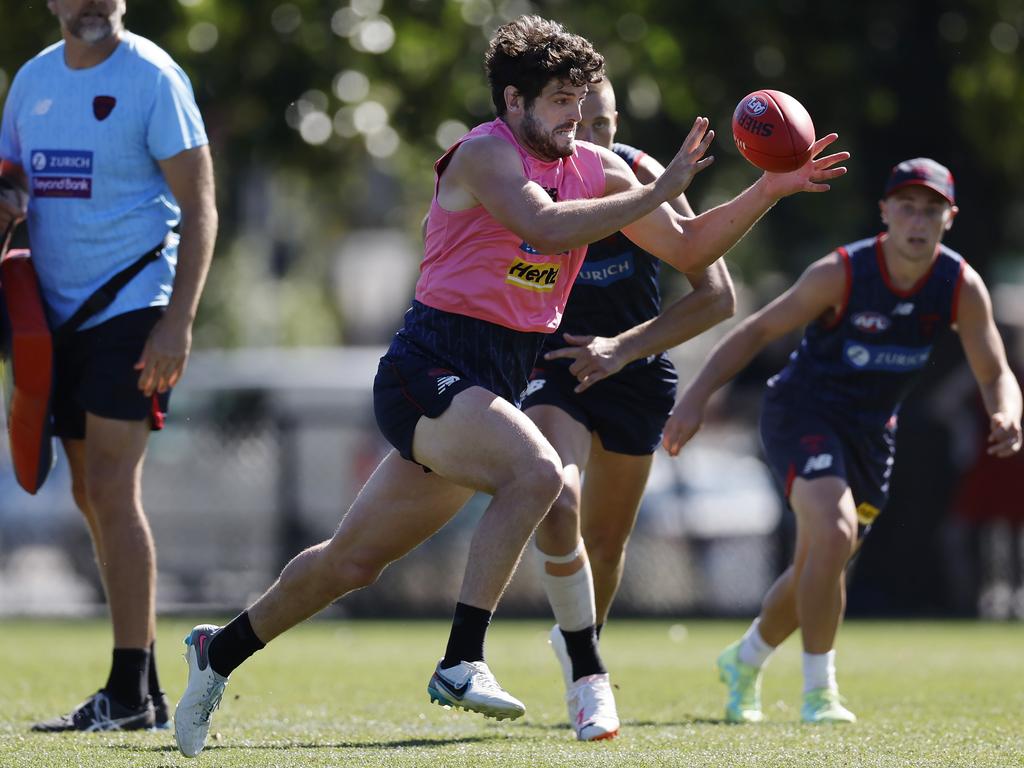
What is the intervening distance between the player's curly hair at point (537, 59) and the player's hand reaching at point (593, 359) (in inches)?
36.2

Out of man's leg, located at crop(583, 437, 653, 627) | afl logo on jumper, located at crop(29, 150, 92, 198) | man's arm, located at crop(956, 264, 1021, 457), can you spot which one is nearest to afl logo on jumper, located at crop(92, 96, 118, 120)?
afl logo on jumper, located at crop(29, 150, 92, 198)

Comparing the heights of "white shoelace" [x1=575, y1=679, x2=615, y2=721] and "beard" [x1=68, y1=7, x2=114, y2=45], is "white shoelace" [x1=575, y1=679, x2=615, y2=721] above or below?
below

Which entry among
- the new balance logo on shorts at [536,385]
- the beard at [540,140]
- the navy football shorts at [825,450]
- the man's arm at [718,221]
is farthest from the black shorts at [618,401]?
the beard at [540,140]

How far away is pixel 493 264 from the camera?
5.18 meters

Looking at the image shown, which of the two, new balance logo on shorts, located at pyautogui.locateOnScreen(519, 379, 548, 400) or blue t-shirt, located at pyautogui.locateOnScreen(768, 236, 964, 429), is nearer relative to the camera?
new balance logo on shorts, located at pyautogui.locateOnScreen(519, 379, 548, 400)

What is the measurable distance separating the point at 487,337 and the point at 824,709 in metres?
2.32

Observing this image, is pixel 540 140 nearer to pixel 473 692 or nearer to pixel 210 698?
pixel 473 692

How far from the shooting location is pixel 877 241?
24.1 feet

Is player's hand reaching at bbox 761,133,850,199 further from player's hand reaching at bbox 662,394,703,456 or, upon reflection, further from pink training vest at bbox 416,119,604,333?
player's hand reaching at bbox 662,394,703,456

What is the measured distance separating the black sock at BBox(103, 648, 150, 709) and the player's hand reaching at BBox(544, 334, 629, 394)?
5.73 feet

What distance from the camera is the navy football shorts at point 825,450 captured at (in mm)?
6980

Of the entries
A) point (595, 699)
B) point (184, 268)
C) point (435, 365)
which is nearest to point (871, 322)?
point (595, 699)

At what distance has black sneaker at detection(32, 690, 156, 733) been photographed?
596cm

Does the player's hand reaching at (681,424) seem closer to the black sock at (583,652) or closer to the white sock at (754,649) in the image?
the black sock at (583,652)
